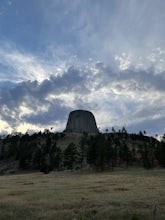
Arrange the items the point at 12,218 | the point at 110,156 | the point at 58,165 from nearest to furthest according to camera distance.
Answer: the point at 12,218, the point at 110,156, the point at 58,165

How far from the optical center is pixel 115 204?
83.6 feet

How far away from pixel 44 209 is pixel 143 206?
27.0 feet

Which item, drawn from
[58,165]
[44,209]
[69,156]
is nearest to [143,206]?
[44,209]

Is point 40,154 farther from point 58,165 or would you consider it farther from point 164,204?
point 164,204

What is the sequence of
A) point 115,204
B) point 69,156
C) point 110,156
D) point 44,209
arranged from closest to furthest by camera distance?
1. point 44,209
2. point 115,204
3. point 110,156
4. point 69,156

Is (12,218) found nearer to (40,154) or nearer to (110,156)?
(110,156)

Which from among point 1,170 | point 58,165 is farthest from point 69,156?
point 1,170

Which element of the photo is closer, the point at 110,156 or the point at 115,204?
the point at 115,204

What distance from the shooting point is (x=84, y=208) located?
23938 millimetres

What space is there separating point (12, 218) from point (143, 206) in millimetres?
10751

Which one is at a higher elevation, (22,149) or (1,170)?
(22,149)

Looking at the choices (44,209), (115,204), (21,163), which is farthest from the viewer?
(21,163)

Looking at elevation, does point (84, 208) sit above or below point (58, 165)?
below

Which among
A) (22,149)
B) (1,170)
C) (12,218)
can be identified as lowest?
(12,218)
